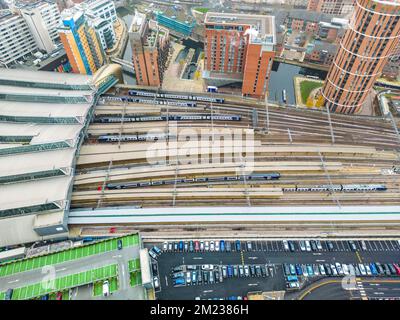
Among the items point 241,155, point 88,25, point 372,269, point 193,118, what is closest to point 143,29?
point 88,25

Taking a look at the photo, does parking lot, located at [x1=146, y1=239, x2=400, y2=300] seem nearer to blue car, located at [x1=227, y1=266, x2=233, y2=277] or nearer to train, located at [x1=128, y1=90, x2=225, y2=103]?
blue car, located at [x1=227, y1=266, x2=233, y2=277]

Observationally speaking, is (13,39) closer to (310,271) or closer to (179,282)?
(179,282)

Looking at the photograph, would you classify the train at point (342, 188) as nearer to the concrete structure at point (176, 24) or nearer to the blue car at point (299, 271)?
the blue car at point (299, 271)

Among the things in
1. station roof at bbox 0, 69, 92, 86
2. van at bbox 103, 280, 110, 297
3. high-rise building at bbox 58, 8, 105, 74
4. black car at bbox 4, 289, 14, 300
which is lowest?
black car at bbox 4, 289, 14, 300

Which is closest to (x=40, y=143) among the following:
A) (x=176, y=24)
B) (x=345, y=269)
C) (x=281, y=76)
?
(x=345, y=269)

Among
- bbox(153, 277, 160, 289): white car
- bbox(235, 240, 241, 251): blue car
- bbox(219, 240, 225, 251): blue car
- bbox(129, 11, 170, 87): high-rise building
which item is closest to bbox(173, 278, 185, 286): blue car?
bbox(153, 277, 160, 289): white car
